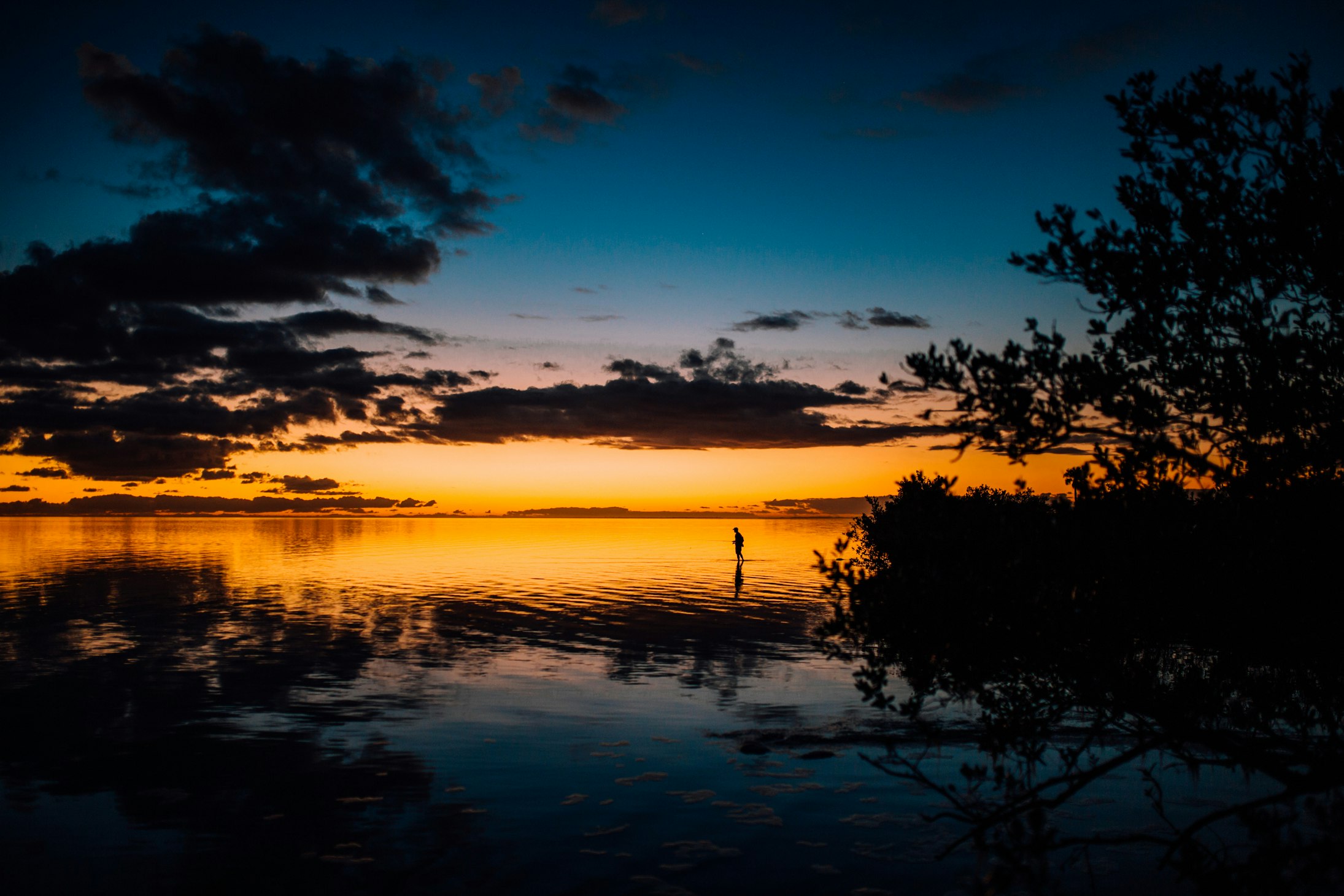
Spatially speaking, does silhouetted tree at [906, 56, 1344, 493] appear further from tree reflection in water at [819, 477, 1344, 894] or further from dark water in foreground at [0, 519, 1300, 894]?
dark water in foreground at [0, 519, 1300, 894]

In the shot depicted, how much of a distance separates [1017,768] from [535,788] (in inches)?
417

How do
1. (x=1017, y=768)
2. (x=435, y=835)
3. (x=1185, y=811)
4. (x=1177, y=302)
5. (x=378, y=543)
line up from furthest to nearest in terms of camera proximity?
(x=378, y=543)
(x=1017, y=768)
(x=1185, y=811)
(x=435, y=835)
(x=1177, y=302)

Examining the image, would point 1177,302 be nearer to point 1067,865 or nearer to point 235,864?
point 1067,865

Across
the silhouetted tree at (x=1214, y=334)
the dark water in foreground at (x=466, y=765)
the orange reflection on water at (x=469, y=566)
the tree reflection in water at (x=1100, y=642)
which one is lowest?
the orange reflection on water at (x=469, y=566)

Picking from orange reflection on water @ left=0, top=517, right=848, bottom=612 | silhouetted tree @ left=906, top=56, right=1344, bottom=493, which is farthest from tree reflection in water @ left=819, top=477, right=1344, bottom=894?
orange reflection on water @ left=0, top=517, right=848, bottom=612

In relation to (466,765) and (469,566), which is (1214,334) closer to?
(466,765)

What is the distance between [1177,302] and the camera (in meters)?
10.0

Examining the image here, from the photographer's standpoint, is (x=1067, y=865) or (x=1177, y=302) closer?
(x=1177, y=302)

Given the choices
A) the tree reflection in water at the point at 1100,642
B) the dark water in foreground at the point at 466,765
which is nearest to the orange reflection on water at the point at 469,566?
the dark water in foreground at the point at 466,765

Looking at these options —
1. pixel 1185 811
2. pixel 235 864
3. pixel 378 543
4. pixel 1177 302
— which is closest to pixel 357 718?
pixel 235 864

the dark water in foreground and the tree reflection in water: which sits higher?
the tree reflection in water

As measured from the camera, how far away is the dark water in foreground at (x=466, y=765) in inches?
499

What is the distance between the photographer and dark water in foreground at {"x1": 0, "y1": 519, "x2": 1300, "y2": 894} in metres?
12.7

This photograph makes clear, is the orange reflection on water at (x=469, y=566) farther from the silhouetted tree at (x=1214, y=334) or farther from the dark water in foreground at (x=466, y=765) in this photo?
the silhouetted tree at (x=1214, y=334)
